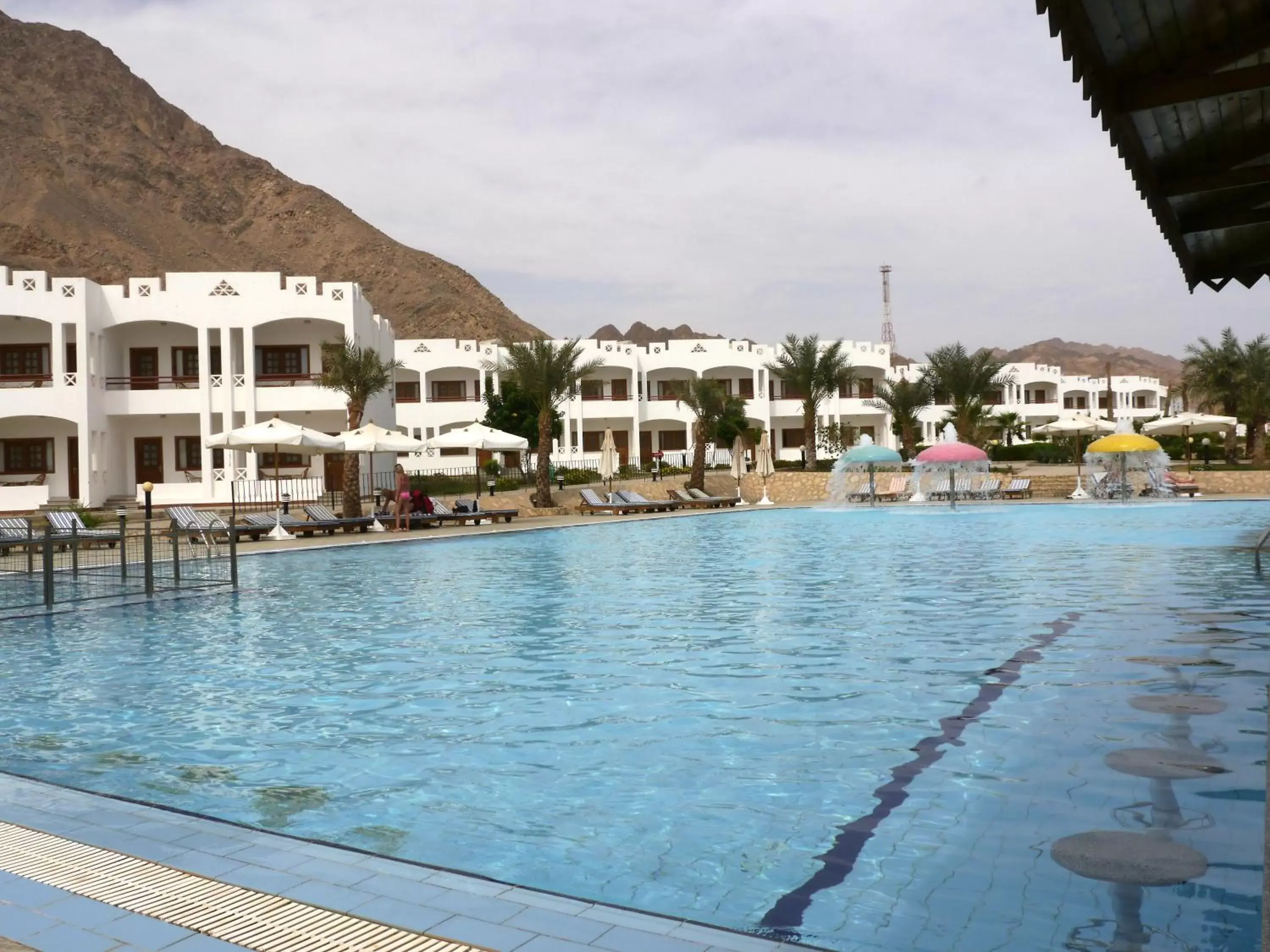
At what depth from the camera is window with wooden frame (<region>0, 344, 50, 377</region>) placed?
1324 inches

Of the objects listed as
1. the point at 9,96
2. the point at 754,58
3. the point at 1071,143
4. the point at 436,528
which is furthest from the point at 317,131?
the point at 9,96

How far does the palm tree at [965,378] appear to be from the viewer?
143 ft

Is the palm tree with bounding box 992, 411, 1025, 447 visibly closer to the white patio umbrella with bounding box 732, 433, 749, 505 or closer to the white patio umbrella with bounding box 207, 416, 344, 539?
the white patio umbrella with bounding box 732, 433, 749, 505

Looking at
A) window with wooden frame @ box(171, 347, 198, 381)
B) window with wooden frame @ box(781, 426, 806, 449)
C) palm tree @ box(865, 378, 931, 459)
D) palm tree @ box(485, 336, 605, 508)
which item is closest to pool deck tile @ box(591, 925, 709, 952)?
palm tree @ box(485, 336, 605, 508)

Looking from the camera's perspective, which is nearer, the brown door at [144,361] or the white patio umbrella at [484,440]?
the white patio umbrella at [484,440]

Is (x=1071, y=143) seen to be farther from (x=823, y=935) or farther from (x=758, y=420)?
(x=758, y=420)

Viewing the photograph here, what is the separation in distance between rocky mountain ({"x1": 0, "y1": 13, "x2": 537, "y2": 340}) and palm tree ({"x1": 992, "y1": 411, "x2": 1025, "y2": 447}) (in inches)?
2212

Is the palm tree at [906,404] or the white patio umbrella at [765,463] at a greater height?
the palm tree at [906,404]

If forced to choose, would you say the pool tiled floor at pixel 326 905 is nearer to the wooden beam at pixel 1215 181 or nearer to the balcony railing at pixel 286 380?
the wooden beam at pixel 1215 181

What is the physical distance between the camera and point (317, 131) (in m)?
63.5

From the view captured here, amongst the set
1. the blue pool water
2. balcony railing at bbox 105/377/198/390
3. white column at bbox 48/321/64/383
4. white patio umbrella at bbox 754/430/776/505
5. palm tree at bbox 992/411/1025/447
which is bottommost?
the blue pool water

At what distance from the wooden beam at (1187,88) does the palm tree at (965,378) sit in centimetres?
3922

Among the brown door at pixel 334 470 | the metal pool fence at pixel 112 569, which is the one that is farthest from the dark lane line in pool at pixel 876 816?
the brown door at pixel 334 470

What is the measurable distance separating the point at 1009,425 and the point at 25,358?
4452cm
